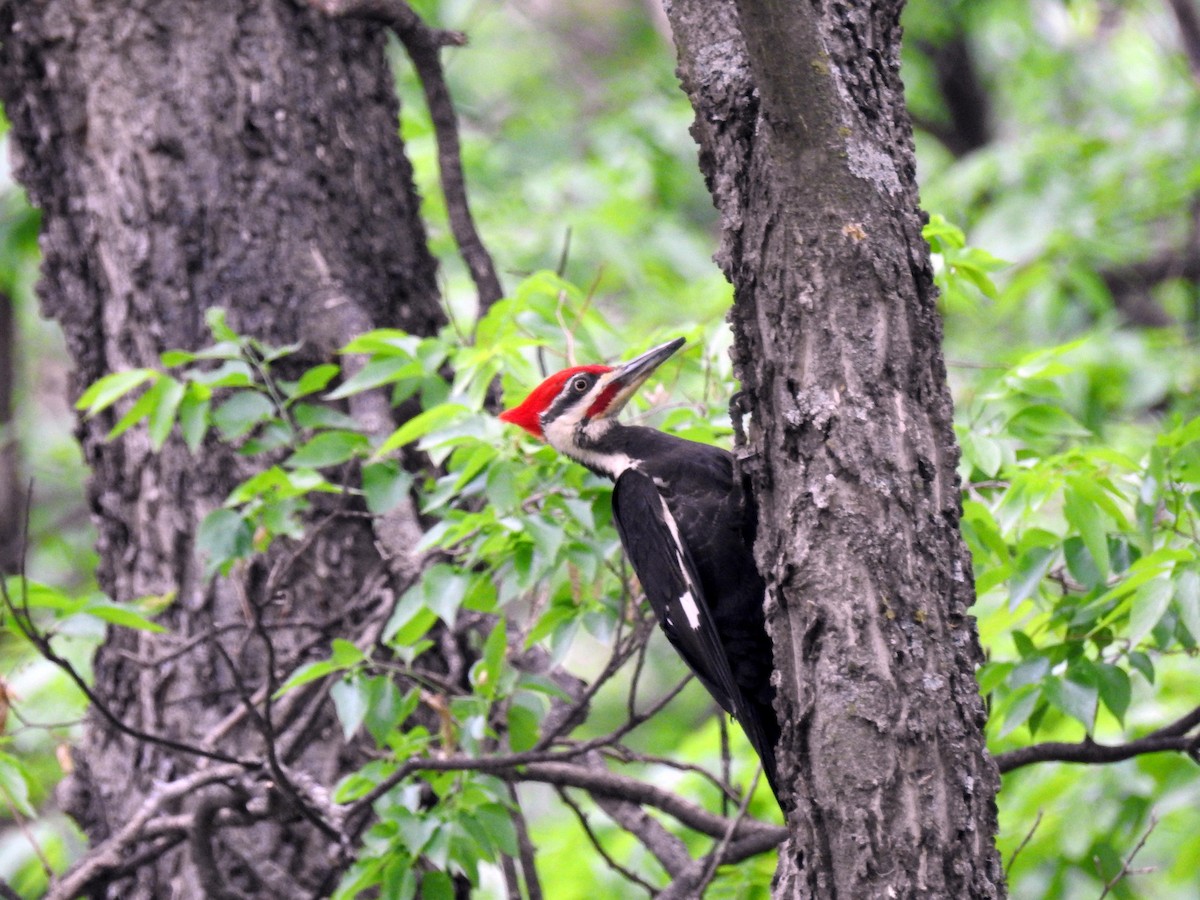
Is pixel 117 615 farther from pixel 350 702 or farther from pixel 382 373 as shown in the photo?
pixel 382 373

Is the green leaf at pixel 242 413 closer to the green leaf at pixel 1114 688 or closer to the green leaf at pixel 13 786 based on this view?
the green leaf at pixel 13 786

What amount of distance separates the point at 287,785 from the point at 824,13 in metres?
1.72

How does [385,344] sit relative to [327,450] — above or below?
above

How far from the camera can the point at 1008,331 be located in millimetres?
7594

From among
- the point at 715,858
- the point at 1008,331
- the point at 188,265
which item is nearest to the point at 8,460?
the point at 188,265

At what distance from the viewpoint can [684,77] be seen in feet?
6.45

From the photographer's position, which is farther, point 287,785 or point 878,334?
point 287,785

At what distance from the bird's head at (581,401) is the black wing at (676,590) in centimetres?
23

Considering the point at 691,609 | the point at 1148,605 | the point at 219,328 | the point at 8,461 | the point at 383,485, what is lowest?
the point at 1148,605

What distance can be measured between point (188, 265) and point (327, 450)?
796mm

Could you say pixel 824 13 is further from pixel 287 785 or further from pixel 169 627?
pixel 169 627

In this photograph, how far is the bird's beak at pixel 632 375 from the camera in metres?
2.73

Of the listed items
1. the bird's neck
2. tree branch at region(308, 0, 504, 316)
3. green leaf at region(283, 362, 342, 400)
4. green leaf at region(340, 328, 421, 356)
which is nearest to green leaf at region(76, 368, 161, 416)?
green leaf at region(283, 362, 342, 400)

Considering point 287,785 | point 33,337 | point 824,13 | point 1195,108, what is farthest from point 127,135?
point 33,337
